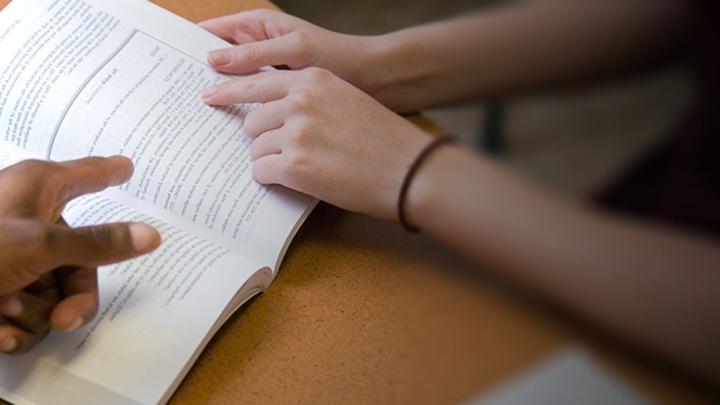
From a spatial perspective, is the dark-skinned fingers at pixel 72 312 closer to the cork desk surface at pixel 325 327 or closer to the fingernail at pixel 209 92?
the cork desk surface at pixel 325 327

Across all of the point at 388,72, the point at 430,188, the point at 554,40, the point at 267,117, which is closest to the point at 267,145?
the point at 267,117

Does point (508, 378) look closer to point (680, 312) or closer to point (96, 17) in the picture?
point (680, 312)

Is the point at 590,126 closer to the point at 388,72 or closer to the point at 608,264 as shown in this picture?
Answer: the point at 608,264

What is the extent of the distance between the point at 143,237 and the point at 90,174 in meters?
0.09

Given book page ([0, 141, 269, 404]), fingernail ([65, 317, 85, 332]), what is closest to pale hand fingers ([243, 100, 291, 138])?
book page ([0, 141, 269, 404])

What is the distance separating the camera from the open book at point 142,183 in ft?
1.87

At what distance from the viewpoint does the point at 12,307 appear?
550 mm

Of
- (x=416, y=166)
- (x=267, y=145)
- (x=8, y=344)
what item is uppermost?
(x=416, y=166)

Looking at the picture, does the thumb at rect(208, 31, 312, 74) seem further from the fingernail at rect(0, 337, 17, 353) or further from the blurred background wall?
the blurred background wall

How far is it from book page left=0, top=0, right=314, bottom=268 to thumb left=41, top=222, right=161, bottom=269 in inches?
4.6

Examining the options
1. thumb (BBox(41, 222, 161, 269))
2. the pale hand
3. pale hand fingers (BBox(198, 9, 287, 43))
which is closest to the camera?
thumb (BBox(41, 222, 161, 269))

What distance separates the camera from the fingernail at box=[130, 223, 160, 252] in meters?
0.53

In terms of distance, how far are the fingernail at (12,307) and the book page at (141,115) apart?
137mm

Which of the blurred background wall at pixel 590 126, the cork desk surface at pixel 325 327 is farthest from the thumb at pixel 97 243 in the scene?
the blurred background wall at pixel 590 126
